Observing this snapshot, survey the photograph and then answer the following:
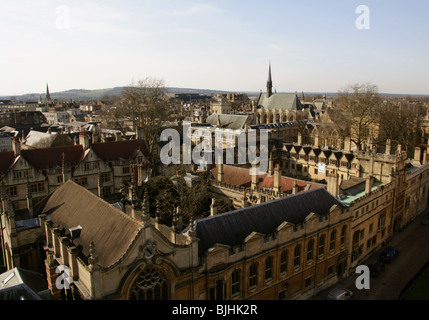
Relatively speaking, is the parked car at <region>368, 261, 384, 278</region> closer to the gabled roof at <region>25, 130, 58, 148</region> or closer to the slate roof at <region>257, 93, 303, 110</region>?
the gabled roof at <region>25, 130, 58, 148</region>

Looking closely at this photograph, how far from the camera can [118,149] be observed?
3934cm

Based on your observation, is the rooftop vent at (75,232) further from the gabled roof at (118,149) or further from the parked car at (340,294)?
the gabled roof at (118,149)

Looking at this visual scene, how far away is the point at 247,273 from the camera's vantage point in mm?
19250

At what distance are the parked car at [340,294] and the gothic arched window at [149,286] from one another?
12883 millimetres

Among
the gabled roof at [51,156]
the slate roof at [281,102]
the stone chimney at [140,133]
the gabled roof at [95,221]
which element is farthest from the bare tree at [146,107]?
the slate roof at [281,102]

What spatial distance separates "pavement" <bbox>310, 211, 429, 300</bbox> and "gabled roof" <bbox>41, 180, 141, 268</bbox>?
15140mm

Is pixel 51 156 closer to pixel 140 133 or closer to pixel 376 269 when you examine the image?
pixel 140 133

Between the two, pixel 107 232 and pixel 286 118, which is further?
pixel 286 118

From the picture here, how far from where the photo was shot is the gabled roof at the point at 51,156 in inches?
1334

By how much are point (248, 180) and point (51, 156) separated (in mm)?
20637
